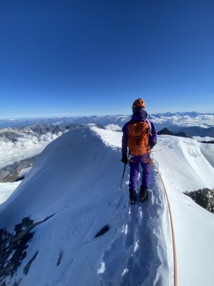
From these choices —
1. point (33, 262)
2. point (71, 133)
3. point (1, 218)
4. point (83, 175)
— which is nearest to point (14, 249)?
point (33, 262)

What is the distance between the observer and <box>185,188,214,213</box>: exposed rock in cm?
1418

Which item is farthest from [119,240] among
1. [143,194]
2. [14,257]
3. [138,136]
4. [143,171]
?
[14,257]

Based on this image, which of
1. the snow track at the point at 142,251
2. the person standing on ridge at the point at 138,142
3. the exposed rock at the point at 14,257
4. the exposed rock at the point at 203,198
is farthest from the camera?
the exposed rock at the point at 203,198

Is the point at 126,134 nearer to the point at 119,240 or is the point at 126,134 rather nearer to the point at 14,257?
the point at 119,240

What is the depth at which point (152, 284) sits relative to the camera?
4.91m

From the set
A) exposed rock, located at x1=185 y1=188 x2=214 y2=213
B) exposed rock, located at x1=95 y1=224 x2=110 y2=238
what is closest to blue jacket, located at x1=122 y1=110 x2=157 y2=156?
exposed rock, located at x1=95 y1=224 x2=110 y2=238

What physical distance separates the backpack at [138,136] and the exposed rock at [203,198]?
826 cm

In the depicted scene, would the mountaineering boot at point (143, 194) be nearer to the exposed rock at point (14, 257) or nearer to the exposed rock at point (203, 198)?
the exposed rock at point (14, 257)

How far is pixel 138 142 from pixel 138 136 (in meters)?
0.26

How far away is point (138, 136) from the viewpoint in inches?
313

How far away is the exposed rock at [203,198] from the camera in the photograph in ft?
46.5

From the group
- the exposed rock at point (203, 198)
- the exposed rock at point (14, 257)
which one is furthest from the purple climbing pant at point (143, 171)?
the exposed rock at point (203, 198)

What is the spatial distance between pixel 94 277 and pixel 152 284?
1745 mm

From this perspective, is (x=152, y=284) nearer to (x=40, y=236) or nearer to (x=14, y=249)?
(x=40, y=236)
